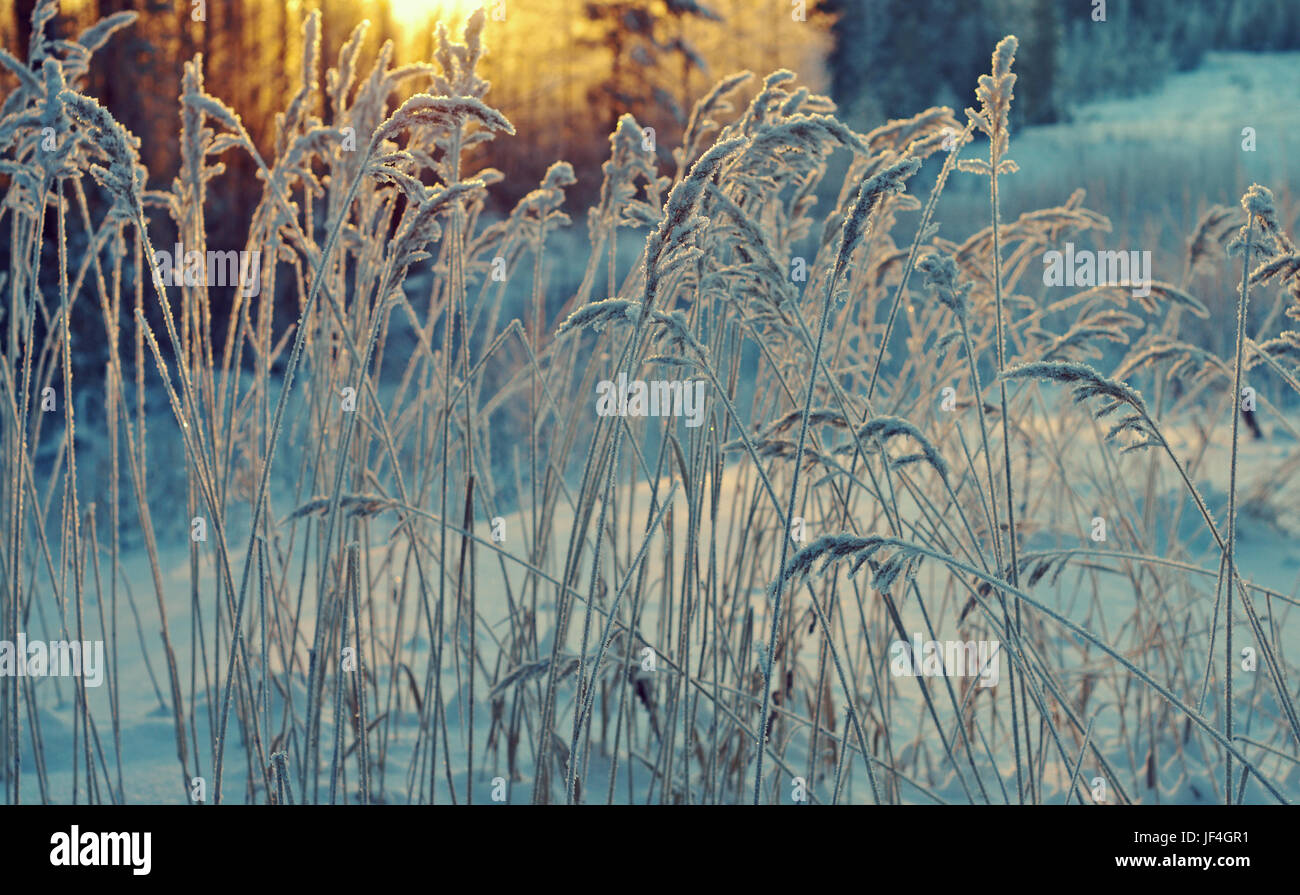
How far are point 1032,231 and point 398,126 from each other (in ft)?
4.13

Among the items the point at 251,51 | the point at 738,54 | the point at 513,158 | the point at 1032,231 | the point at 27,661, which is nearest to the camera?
the point at 27,661

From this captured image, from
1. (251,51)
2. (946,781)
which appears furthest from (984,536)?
(251,51)

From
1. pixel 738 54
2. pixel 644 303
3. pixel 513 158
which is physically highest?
pixel 738 54

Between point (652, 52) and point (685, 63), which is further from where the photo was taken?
point (685, 63)

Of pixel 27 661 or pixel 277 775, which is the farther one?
pixel 27 661

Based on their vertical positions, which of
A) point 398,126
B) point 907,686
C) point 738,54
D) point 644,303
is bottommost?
point 907,686

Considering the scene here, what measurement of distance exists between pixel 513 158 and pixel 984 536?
9576mm

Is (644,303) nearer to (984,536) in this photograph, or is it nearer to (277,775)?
(277,775)

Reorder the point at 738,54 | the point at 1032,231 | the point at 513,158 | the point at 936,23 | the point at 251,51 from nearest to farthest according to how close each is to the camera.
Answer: the point at 1032,231
the point at 251,51
the point at 513,158
the point at 738,54
the point at 936,23

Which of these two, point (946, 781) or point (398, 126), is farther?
point (946, 781)

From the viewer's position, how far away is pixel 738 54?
513 inches
